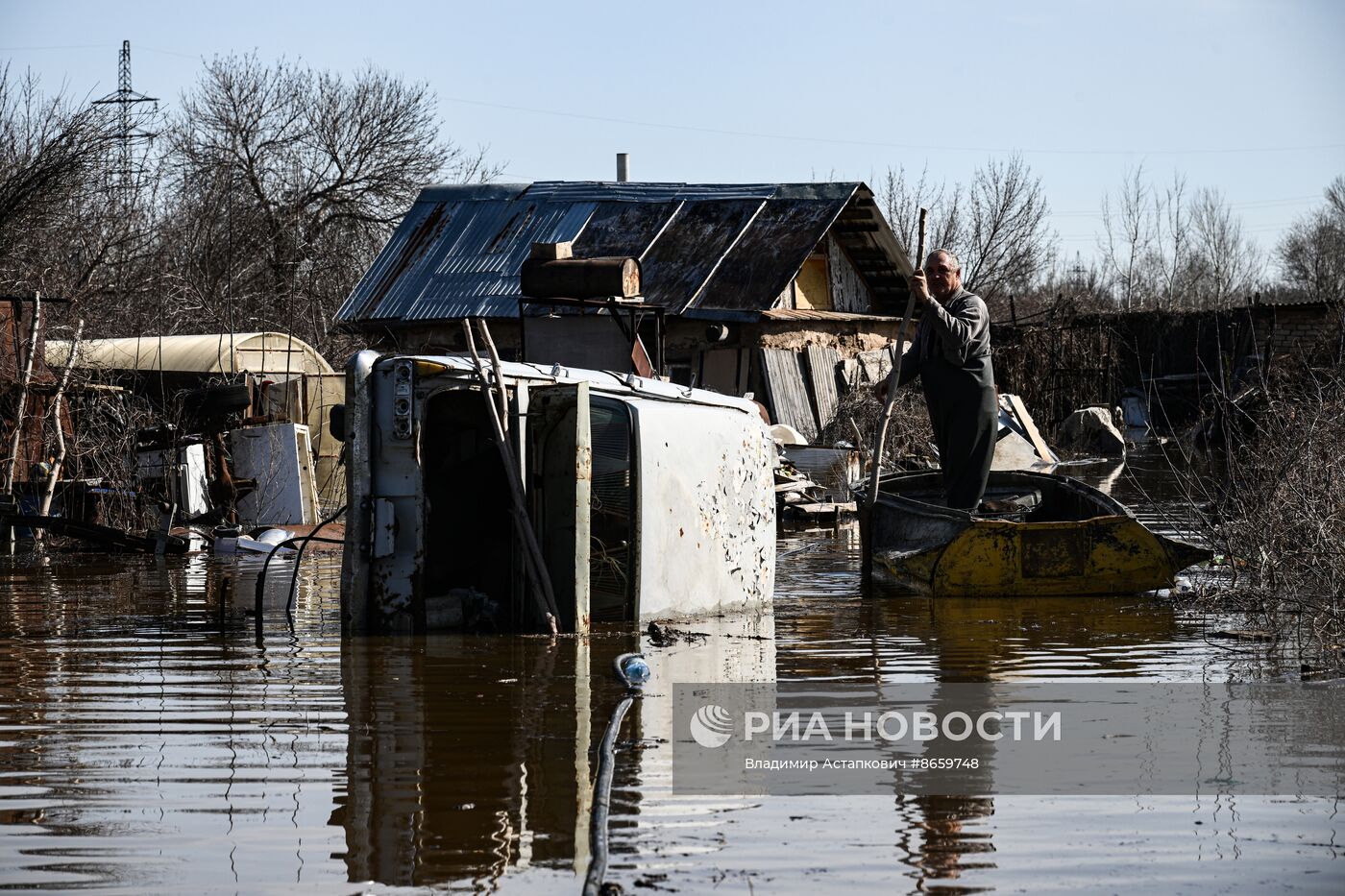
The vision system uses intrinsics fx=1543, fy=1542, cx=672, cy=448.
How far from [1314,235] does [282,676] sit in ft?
270

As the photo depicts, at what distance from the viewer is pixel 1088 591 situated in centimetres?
1077

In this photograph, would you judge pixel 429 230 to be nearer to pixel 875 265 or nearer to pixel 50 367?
pixel 875 265

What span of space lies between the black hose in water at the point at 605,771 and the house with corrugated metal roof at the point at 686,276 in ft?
52.9

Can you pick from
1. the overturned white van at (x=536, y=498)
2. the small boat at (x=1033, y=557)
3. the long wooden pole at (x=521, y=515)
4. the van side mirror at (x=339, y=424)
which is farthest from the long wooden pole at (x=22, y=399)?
the small boat at (x=1033, y=557)

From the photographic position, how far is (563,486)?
351 inches

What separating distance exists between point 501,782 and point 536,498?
3742 millimetres

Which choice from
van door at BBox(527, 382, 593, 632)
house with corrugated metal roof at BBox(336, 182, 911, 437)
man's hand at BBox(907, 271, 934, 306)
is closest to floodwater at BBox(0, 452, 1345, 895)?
van door at BBox(527, 382, 593, 632)

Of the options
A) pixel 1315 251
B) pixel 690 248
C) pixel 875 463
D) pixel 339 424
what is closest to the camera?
pixel 339 424

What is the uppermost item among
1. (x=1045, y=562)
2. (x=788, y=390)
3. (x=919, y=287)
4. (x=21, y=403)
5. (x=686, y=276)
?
(x=686, y=276)

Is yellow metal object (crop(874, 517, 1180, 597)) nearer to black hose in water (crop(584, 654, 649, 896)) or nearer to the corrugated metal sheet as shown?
black hose in water (crop(584, 654, 649, 896))

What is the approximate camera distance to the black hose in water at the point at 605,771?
3.95 m

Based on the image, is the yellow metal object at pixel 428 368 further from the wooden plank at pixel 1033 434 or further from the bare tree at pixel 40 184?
the wooden plank at pixel 1033 434

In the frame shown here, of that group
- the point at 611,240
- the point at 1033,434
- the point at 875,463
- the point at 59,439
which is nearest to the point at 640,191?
the point at 611,240

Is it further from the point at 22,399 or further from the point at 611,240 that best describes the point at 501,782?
the point at 611,240
